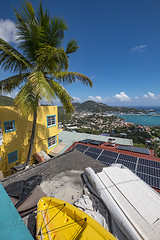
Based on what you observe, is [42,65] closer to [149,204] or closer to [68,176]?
[68,176]

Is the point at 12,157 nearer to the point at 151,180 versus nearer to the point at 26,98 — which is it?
the point at 26,98

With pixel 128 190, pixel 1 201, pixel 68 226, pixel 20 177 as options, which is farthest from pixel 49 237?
pixel 20 177

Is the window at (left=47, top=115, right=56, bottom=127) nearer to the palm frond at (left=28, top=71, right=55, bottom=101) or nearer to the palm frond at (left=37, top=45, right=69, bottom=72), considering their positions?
the palm frond at (left=37, top=45, right=69, bottom=72)

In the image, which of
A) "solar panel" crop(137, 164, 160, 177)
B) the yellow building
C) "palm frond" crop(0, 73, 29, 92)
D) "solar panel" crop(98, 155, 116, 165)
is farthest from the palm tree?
"solar panel" crop(137, 164, 160, 177)

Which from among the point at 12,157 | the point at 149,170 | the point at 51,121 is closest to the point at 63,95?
the point at 51,121

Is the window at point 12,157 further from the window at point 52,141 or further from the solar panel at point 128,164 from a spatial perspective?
the solar panel at point 128,164

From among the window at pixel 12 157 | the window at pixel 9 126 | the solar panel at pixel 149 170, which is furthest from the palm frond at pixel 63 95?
the solar panel at pixel 149 170

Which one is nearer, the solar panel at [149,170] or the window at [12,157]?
the solar panel at [149,170]
